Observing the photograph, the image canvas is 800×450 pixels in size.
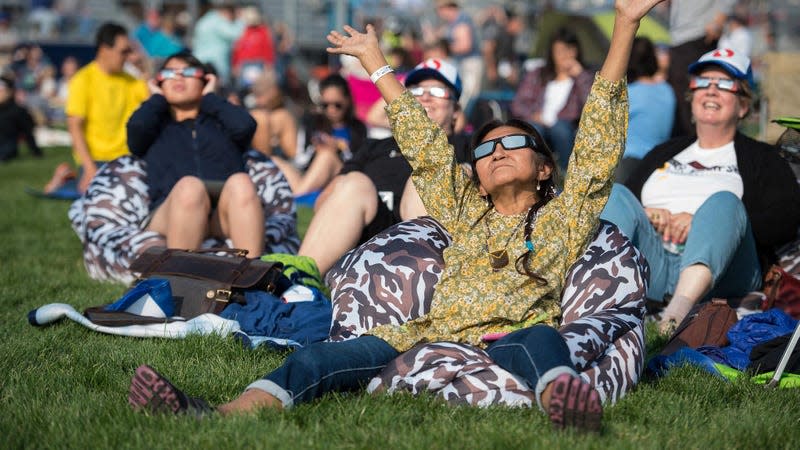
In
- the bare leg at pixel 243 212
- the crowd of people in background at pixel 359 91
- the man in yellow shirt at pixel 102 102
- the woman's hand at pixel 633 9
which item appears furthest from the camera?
the man in yellow shirt at pixel 102 102

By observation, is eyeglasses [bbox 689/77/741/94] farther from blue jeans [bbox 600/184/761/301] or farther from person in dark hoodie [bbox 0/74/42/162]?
person in dark hoodie [bbox 0/74/42/162]

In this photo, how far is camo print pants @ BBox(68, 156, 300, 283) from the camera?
7.21 metres

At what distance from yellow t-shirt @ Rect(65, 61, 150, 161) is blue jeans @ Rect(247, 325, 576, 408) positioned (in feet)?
25.8

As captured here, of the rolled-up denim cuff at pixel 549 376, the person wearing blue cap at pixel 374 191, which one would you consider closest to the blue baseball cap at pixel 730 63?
the person wearing blue cap at pixel 374 191

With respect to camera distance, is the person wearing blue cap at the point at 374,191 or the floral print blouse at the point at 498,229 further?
the person wearing blue cap at the point at 374,191

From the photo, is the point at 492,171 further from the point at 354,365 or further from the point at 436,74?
the point at 436,74

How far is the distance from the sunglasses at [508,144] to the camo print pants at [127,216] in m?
2.74

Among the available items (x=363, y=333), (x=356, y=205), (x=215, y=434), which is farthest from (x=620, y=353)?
(x=356, y=205)

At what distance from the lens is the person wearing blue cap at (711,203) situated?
19.6ft

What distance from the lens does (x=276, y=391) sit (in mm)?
3936

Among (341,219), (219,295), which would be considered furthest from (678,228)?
(219,295)

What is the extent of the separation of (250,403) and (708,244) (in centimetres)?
306

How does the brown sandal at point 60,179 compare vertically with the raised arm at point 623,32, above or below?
below

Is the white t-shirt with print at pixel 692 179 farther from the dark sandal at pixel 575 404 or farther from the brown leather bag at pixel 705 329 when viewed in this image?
the dark sandal at pixel 575 404
